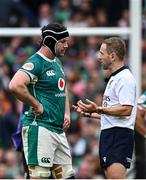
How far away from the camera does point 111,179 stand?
8.44 metres

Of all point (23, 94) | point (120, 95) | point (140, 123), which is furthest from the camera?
point (140, 123)

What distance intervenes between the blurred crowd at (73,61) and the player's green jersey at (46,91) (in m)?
4.44

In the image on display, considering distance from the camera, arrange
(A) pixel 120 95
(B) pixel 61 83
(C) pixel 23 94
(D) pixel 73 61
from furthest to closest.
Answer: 1. (D) pixel 73 61
2. (B) pixel 61 83
3. (A) pixel 120 95
4. (C) pixel 23 94

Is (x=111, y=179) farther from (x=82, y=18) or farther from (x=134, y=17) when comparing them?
(x=82, y=18)

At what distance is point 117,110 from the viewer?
27.1 ft

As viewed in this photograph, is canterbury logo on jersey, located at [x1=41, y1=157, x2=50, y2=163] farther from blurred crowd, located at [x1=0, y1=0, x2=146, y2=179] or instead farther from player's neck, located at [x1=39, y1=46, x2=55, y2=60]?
blurred crowd, located at [x1=0, y1=0, x2=146, y2=179]

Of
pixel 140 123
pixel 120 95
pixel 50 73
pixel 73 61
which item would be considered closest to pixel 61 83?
pixel 50 73

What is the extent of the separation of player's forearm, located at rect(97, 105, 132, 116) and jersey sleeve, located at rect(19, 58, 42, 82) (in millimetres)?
674

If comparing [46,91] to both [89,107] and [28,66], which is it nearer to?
[28,66]

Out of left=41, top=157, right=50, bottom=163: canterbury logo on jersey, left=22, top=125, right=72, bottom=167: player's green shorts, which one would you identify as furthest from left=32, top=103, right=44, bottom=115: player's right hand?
left=41, top=157, right=50, bottom=163: canterbury logo on jersey

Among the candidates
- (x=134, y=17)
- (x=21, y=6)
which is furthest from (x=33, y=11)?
(x=134, y=17)

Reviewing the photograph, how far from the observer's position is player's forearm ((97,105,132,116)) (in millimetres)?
→ 8227

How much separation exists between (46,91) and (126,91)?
0.76 metres

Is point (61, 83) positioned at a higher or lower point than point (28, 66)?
lower
